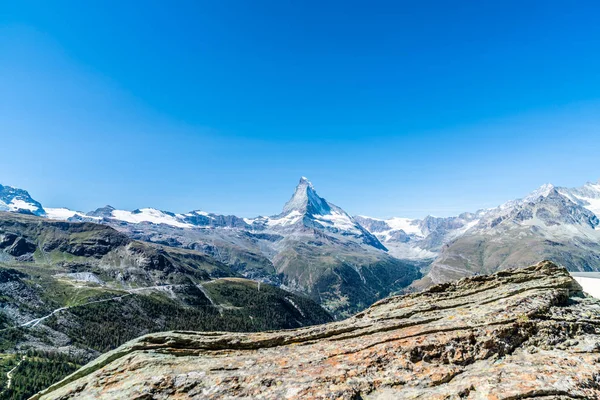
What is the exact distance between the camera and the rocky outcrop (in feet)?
39.0

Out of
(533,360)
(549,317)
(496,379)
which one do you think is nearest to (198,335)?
(496,379)

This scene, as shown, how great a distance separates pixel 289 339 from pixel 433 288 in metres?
13.3

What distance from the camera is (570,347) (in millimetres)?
14164

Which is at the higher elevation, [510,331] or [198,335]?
[510,331]

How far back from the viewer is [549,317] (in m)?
15.9

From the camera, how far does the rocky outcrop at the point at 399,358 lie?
11875mm

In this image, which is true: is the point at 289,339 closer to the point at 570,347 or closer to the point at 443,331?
the point at 443,331

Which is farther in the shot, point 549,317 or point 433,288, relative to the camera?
point 433,288

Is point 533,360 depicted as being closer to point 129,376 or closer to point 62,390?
point 129,376

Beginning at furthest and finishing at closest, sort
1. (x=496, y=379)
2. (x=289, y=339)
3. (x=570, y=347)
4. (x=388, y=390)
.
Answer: (x=289, y=339), (x=570, y=347), (x=388, y=390), (x=496, y=379)

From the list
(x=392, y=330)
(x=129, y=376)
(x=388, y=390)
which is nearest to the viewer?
(x=388, y=390)

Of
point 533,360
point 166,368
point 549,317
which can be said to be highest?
point 549,317

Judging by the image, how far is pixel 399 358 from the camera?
47.1 feet

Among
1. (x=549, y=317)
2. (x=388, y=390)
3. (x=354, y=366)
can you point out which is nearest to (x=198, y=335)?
(x=354, y=366)
